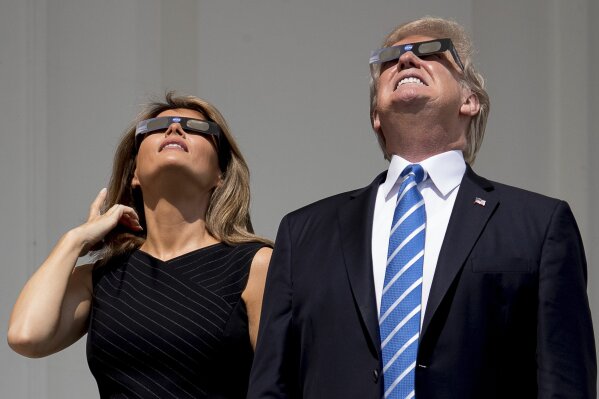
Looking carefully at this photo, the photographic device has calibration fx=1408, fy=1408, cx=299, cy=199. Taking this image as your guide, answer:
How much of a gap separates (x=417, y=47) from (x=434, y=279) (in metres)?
0.58

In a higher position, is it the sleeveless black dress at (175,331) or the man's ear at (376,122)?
the man's ear at (376,122)

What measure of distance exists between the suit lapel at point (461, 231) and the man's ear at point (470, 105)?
8.7 inches

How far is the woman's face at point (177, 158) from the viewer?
3.61m

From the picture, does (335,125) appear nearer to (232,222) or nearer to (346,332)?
(232,222)

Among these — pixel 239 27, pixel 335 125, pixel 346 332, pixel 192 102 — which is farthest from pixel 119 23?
pixel 346 332

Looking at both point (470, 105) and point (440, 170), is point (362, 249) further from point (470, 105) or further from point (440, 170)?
point (470, 105)

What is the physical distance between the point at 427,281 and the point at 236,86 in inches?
91.9

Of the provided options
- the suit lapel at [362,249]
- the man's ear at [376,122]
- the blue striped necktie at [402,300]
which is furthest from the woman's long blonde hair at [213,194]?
the blue striped necktie at [402,300]

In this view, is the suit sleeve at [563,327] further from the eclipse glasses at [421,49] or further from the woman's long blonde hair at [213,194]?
the woman's long blonde hair at [213,194]

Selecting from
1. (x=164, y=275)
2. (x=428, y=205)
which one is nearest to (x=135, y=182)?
(x=164, y=275)

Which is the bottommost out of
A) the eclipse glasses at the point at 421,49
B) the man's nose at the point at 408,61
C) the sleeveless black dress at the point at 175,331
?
the sleeveless black dress at the point at 175,331

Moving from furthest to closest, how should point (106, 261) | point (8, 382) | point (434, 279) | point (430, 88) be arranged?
point (8, 382) → point (106, 261) → point (430, 88) → point (434, 279)

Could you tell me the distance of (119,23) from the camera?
4.93 m

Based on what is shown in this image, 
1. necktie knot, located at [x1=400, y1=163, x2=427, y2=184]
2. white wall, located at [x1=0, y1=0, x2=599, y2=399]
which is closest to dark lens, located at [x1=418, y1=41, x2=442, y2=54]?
necktie knot, located at [x1=400, y1=163, x2=427, y2=184]
